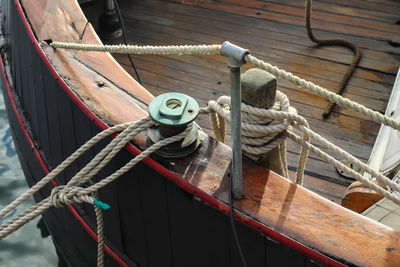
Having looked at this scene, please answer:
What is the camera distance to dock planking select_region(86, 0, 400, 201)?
253cm

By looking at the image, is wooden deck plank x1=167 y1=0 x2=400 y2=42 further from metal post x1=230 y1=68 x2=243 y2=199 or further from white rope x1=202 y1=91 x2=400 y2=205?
metal post x1=230 y1=68 x2=243 y2=199

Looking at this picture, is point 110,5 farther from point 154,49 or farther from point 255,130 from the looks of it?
point 255,130

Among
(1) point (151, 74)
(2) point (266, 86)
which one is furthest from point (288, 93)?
(2) point (266, 86)

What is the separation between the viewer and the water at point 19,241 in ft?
10.4

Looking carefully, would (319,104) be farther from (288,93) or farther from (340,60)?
(340,60)

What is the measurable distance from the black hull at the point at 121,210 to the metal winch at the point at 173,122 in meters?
0.11

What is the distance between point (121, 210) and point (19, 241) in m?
1.87

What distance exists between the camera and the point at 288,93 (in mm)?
2779

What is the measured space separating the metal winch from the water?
214 cm

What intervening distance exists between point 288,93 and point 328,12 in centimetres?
115

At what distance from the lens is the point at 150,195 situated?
1577 mm

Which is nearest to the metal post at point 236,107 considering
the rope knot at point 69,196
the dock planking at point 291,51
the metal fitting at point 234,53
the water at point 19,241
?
the metal fitting at point 234,53

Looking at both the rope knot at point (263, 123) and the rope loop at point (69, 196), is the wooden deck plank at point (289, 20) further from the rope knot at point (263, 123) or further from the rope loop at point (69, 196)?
the rope loop at point (69, 196)

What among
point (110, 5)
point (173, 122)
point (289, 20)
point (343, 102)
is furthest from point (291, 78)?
point (289, 20)
